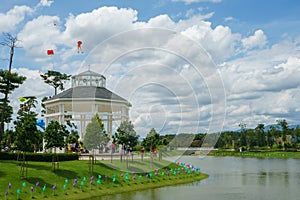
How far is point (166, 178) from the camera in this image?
1213 inches

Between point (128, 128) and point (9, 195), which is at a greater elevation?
point (128, 128)

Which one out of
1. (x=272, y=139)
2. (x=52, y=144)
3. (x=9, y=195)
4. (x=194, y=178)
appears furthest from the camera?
(x=272, y=139)

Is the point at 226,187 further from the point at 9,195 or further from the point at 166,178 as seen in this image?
the point at 9,195

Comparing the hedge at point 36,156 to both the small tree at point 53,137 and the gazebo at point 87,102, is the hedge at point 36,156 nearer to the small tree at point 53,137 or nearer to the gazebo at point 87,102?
the small tree at point 53,137

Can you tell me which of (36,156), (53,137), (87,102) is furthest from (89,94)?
(53,137)

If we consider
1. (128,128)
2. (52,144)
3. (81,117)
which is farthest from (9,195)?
(81,117)

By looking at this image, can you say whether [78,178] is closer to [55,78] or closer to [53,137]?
[53,137]

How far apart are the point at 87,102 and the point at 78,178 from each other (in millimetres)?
14036

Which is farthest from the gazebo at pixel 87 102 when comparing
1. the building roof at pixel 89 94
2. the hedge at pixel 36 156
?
the hedge at pixel 36 156

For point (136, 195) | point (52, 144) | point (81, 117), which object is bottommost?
point (136, 195)

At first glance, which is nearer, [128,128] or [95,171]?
[95,171]

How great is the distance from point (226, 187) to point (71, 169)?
1165 cm

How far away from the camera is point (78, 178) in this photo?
977 inches

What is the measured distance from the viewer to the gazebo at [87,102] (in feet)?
125
